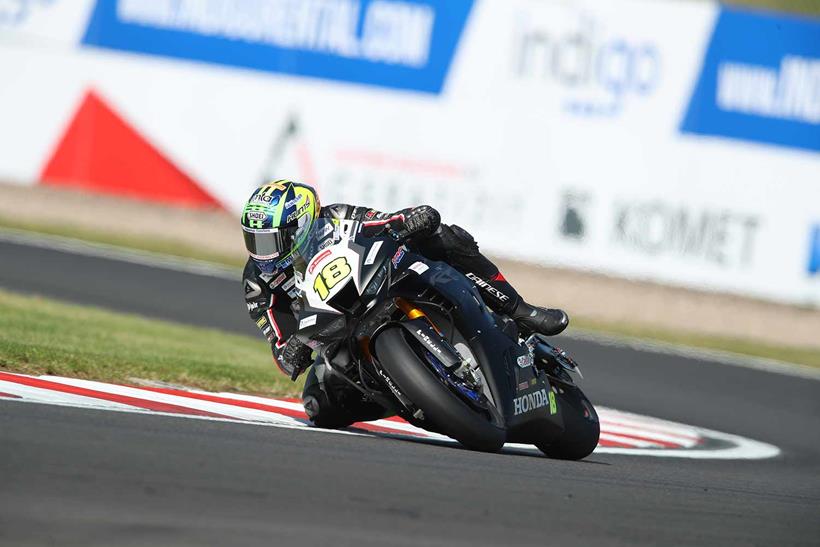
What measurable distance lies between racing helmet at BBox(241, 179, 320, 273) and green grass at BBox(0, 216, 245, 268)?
11318mm

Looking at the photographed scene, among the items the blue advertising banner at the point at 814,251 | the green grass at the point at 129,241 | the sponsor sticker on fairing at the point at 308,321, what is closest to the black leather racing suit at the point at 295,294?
the sponsor sticker on fairing at the point at 308,321

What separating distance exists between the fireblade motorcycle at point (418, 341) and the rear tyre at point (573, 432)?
3.2 inches

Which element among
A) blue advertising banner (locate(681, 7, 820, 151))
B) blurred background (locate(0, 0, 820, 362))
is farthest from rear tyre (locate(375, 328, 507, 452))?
blue advertising banner (locate(681, 7, 820, 151))

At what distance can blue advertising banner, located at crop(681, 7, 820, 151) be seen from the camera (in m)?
16.7

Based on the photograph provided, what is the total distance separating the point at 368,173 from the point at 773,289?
5.41m

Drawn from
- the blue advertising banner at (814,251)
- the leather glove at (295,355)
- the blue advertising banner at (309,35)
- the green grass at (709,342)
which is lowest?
the green grass at (709,342)

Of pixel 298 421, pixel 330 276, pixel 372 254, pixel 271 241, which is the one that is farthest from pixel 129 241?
pixel 330 276

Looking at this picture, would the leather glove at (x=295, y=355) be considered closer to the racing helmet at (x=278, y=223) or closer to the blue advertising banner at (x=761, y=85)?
the racing helmet at (x=278, y=223)

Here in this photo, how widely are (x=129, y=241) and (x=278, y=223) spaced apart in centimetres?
1209

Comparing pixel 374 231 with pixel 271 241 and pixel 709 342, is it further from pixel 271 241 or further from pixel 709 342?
pixel 709 342

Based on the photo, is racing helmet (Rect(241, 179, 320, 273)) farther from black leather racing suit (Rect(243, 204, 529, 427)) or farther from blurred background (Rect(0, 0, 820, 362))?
blurred background (Rect(0, 0, 820, 362))

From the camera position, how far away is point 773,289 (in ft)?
53.5

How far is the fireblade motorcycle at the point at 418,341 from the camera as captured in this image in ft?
20.1

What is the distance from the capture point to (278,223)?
6422 millimetres
